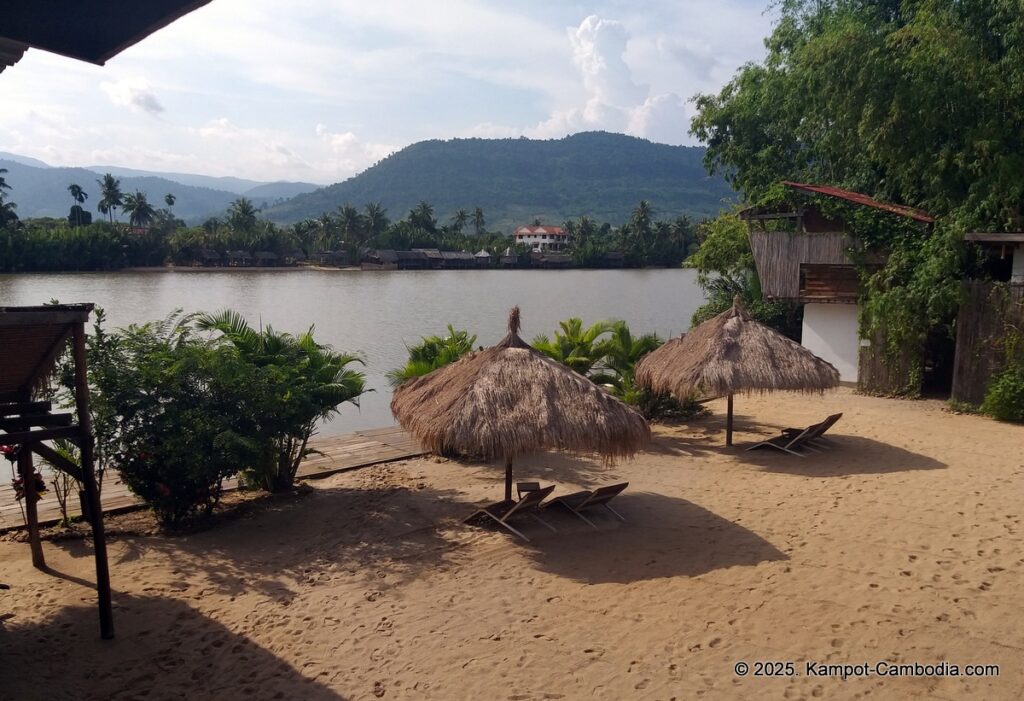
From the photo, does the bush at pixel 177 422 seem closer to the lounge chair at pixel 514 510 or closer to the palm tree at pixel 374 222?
the lounge chair at pixel 514 510

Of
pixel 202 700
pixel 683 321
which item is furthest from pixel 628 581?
pixel 683 321

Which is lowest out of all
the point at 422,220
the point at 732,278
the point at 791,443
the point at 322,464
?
the point at 322,464

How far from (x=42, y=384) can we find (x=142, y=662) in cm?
214

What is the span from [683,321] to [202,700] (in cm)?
2918

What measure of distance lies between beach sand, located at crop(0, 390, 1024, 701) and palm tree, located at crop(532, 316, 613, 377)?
3.68 meters

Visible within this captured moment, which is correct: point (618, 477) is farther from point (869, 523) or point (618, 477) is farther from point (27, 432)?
point (27, 432)

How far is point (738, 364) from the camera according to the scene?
33.8 ft

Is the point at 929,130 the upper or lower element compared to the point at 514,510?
upper

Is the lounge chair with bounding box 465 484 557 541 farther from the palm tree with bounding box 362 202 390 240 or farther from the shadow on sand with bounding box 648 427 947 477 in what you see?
the palm tree with bounding box 362 202 390 240

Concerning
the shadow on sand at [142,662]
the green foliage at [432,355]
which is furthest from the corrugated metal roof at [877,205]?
the shadow on sand at [142,662]

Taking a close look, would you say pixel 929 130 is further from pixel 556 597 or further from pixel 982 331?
pixel 556 597

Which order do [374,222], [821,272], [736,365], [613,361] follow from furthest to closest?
1. [374,222]
2. [821,272]
3. [613,361]
4. [736,365]

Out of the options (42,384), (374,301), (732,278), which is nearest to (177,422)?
(42,384)

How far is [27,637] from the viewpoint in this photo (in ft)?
17.1
